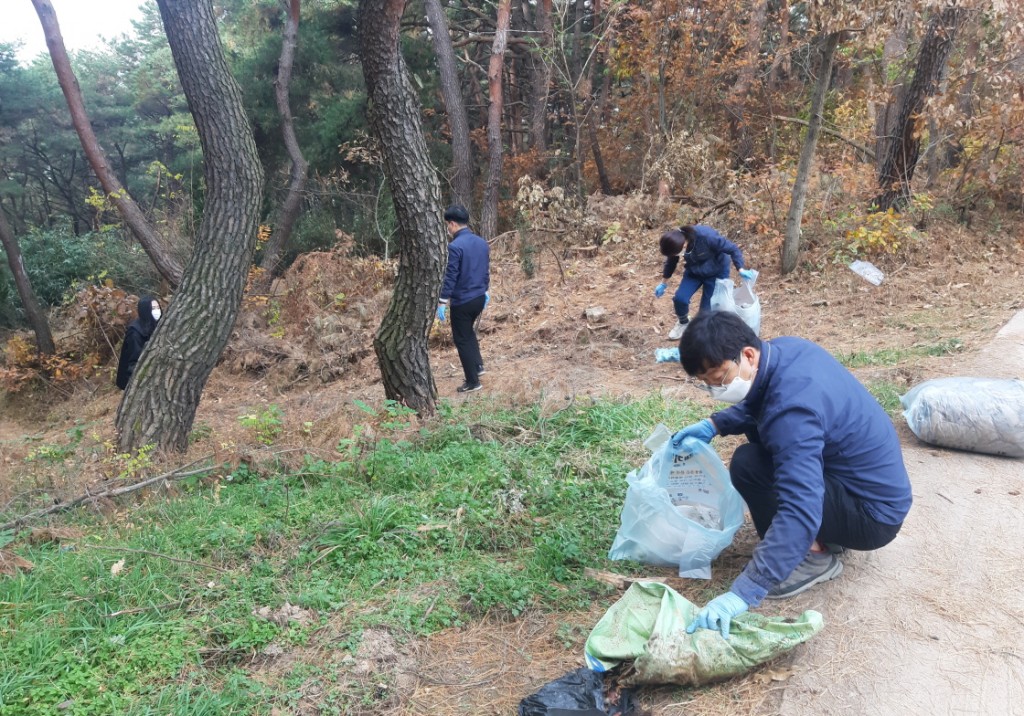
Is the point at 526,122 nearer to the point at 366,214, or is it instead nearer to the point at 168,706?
the point at 366,214

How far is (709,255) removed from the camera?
6.45 metres

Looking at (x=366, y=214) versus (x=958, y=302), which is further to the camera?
(x=366, y=214)

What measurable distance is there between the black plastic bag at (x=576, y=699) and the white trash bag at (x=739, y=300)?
167 inches

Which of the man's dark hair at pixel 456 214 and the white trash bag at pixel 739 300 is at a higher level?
the man's dark hair at pixel 456 214

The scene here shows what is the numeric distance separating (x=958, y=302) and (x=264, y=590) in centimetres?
764

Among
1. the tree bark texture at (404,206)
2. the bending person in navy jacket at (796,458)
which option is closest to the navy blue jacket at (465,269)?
the tree bark texture at (404,206)

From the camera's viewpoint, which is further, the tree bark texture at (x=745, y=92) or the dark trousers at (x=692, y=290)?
the tree bark texture at (x=745, y=92)

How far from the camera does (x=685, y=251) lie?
6.62 m

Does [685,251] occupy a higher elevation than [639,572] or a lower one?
higher

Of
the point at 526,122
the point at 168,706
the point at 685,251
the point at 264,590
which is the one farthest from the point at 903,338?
the point at 526,122

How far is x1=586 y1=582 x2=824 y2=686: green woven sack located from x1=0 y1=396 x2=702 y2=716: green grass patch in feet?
1.84

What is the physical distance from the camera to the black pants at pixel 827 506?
2566 millimetres

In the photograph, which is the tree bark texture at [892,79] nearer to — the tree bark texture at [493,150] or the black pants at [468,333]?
the black pants at [468,333]

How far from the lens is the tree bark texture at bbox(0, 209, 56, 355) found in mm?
12156
